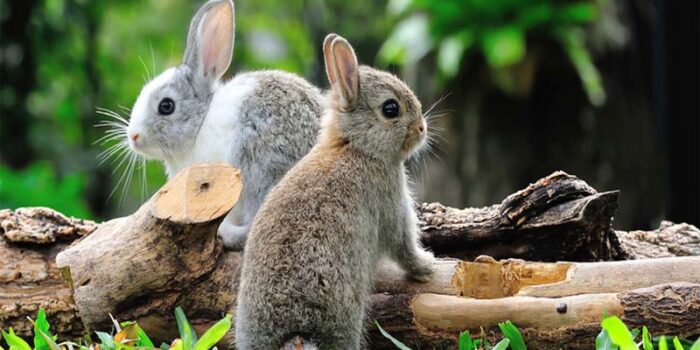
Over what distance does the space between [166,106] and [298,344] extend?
79.0 inches

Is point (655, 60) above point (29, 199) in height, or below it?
above

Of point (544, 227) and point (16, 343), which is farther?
point (544, 227)

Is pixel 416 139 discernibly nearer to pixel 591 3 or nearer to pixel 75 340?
pixel 75 340

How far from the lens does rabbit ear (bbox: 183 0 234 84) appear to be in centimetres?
689

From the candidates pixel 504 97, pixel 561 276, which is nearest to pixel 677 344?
pixel 561 276

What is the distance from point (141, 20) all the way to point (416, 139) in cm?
1150

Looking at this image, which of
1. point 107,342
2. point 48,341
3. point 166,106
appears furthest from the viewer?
point 166,106

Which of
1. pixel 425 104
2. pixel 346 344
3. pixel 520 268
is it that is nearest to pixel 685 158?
pixel 425 104

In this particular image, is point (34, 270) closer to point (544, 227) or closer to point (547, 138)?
point (544, 227)

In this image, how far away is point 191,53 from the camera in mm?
6918

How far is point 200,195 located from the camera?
5910mm

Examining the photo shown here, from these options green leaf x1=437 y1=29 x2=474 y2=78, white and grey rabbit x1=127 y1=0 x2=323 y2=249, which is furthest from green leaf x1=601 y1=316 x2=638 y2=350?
green leaf x1=437 y1=29 x2=474 y2=78

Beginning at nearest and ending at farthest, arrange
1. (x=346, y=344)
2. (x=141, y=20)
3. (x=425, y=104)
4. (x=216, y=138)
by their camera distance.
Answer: (x=346, y=344), (x=216, y=138), (x=425, y=104), (x=141, y=20)

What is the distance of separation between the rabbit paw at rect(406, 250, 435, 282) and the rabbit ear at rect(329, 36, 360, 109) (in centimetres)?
93
